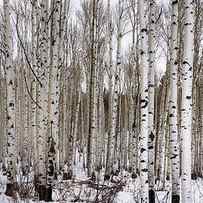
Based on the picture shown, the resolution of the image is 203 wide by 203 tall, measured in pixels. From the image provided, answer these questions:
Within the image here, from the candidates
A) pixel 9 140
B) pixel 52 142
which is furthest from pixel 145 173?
pixel 9 140

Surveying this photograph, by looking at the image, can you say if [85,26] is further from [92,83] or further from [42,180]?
[42,180]

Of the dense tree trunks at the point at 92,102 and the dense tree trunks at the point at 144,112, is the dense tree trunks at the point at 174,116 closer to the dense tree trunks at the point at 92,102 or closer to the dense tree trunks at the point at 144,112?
the dense tree trunks at the point at 144,112

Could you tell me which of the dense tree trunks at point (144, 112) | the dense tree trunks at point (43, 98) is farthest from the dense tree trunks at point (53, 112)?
the dense tree trunks at point (144, 112)

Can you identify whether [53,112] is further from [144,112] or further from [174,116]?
[174,116]

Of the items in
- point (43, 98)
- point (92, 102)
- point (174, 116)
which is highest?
point (92, 102)

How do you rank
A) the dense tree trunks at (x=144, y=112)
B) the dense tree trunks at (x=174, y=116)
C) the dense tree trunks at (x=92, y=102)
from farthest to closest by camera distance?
the dense tree trunks at (x=92, y=102)
the dense tree trunks at (x=174, y=116)
the dense tree trunks at (x=144, y=112)

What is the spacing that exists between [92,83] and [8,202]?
24.9 feet

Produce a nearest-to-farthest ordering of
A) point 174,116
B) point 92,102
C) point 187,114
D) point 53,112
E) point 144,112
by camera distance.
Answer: point 187,114 → point 144,112 → point 174,116 → point 53,112 → point 92,102

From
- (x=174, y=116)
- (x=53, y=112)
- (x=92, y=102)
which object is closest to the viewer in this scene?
(x=174, y=116)

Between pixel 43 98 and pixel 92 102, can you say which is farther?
pixel 92 102

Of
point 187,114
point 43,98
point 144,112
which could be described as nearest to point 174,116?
point 144,112

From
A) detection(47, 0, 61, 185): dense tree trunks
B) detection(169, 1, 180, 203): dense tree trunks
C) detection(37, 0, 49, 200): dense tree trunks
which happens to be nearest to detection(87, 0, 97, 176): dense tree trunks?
detection(47, 0, 61, 185): dense tree trunks

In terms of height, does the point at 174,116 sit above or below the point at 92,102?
below

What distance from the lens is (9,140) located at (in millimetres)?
9516
